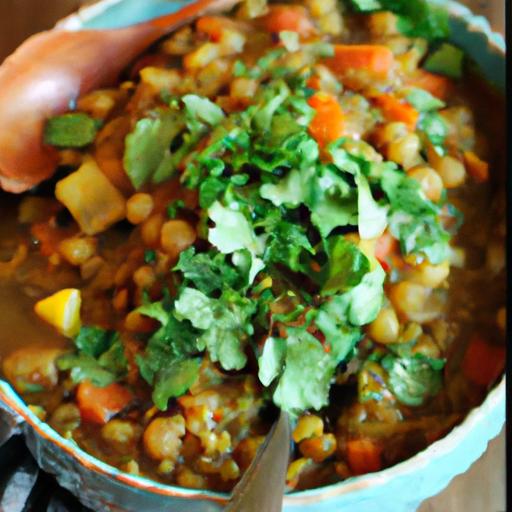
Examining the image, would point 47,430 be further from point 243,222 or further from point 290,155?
point 290,155

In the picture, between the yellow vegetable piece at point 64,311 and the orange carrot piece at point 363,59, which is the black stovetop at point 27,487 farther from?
the orange carrot piece at point 363,59

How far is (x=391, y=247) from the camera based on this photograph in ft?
3.29

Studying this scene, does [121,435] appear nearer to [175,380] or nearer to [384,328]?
[175,380]

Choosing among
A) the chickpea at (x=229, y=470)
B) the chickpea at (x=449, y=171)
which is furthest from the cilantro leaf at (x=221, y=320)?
the chickpea at (x=449, y=171)

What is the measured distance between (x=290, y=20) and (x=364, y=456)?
0.63 m

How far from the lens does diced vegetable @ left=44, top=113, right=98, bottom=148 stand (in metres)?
1.13

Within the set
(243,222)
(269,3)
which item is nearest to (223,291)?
(243,222)

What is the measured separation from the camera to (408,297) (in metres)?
0.99

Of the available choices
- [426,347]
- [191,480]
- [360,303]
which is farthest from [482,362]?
[191,480]

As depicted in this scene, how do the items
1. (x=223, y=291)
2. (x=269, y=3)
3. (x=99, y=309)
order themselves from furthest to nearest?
1. (x=269, y=3)
2. (x=99, y=309)
3. (x=223, y=291)

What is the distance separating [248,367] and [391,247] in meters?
0.24

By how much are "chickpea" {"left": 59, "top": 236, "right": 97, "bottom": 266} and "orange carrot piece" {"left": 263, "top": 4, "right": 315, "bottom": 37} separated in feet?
1.36

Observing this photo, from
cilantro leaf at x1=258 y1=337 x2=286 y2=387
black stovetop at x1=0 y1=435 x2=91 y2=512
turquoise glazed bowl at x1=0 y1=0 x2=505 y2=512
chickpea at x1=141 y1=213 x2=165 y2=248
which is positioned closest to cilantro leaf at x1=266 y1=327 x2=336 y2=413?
cilantro leaf at x1=258 y1=337 x2=286 y2=387

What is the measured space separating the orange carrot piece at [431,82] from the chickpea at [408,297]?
12.0 inches
